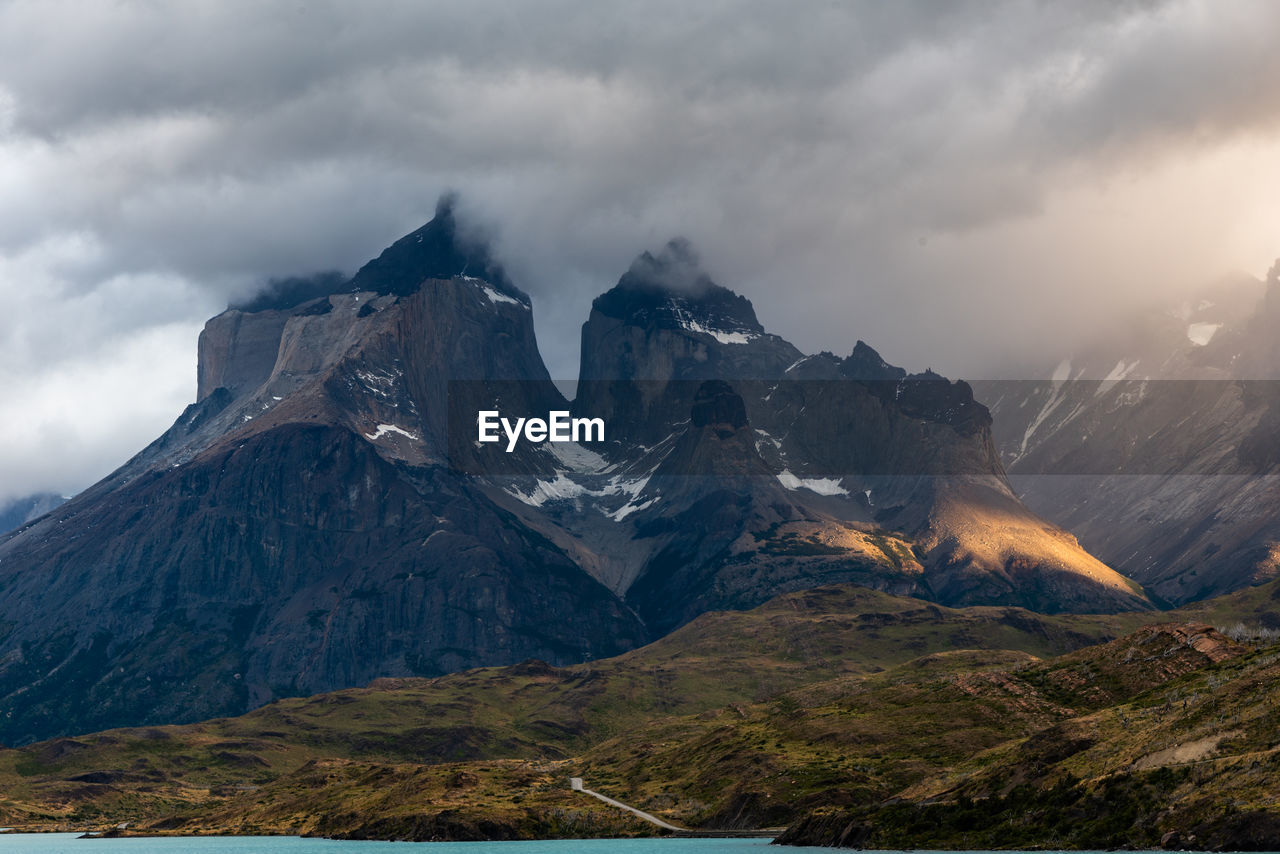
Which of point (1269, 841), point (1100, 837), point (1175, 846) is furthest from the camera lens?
point (1100, 837)

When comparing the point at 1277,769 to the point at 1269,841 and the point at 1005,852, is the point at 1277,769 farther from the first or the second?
the point at 1005,852

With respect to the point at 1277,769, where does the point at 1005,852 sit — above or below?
below

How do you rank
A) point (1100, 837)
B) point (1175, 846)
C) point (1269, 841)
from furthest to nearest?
1. point (1100, 837)
2. point (1175, 846)
3. point (1269, 841)

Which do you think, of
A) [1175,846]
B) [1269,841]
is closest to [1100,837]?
[1175,846]

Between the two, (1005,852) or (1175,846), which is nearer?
(1175,846)

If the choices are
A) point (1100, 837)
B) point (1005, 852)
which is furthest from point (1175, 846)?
point (1005, 852)

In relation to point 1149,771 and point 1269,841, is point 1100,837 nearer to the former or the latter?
point 1149,771

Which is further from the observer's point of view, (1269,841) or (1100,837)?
(1100,837)
